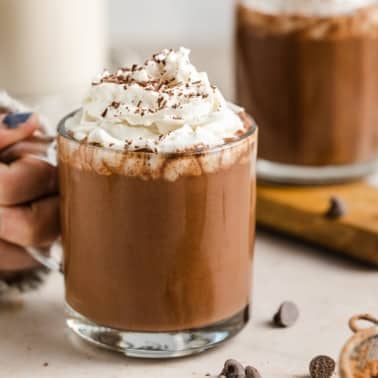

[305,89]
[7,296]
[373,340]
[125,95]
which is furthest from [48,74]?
[373,340]

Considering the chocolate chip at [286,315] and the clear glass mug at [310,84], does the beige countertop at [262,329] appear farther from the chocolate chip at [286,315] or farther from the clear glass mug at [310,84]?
the clear glass mug at [310,84]

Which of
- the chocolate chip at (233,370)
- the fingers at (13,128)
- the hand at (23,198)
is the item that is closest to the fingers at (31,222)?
the hand at (23,198)

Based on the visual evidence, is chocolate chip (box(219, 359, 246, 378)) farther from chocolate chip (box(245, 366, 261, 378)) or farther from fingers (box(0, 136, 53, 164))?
fingers (box(0, 136, 53, 164))

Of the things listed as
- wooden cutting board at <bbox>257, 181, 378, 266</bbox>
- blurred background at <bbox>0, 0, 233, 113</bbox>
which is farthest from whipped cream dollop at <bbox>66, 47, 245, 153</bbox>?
blurred background at <bbox>0, 0, 233, 113</bbox>

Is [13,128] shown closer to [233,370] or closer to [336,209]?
[233,370]

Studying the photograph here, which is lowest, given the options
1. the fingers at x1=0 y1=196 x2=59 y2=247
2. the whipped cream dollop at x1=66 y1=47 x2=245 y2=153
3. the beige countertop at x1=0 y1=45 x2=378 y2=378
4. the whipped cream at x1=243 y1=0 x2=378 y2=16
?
the beige countertop at x1=0 y1=45 x2=378 y2=378

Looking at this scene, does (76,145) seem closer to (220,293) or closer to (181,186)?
(181,186)
